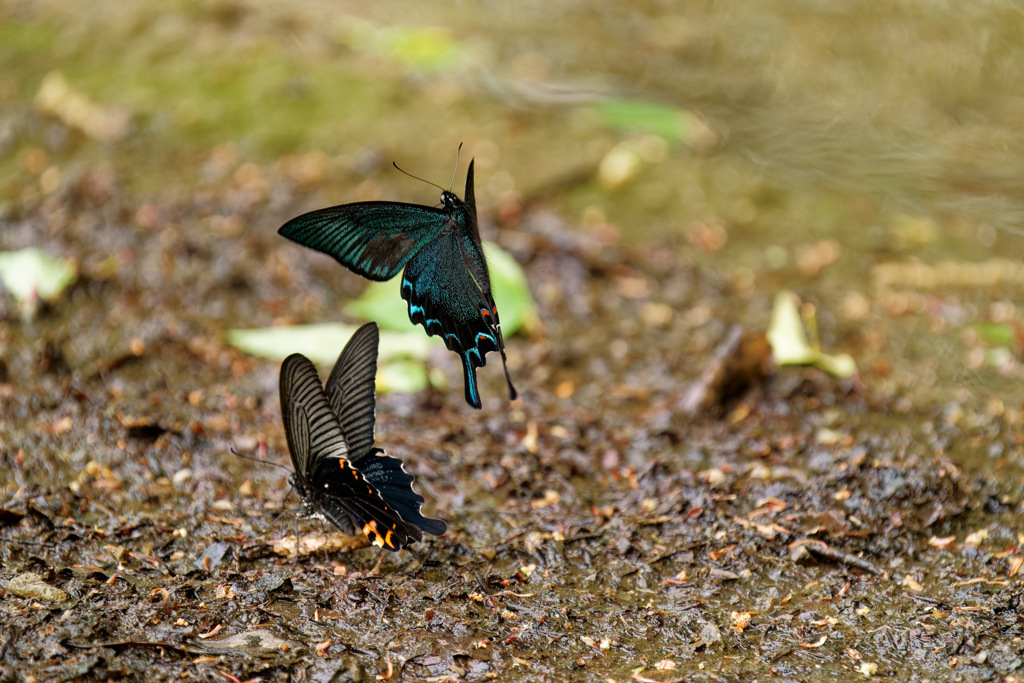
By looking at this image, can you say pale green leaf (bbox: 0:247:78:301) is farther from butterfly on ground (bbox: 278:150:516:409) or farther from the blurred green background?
butterfly on ground (bbox: 278:150:516:409)

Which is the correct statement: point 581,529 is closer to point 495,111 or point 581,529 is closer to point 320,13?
point 495,111

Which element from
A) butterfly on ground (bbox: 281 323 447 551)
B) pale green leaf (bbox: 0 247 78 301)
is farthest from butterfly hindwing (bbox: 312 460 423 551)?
pale green leaf (bbox: 0 247 78 301)

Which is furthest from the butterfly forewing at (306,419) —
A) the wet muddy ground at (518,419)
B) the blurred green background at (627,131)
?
the blurred green background at (627,131)

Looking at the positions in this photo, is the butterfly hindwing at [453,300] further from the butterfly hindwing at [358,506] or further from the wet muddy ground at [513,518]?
the wet muddy ground at [513,518]

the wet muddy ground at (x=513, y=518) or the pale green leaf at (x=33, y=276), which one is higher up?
the pale green leaf at (x=33, y=276)

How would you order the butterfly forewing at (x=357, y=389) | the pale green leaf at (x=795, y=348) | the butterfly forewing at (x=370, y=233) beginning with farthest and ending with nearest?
the pale green leaf at (x=795, y=348) → the butterfly forewing at (x=357, y=389) → the butterfly forewing at (x=370, y=233)

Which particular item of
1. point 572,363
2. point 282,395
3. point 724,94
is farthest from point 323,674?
point 724,94
